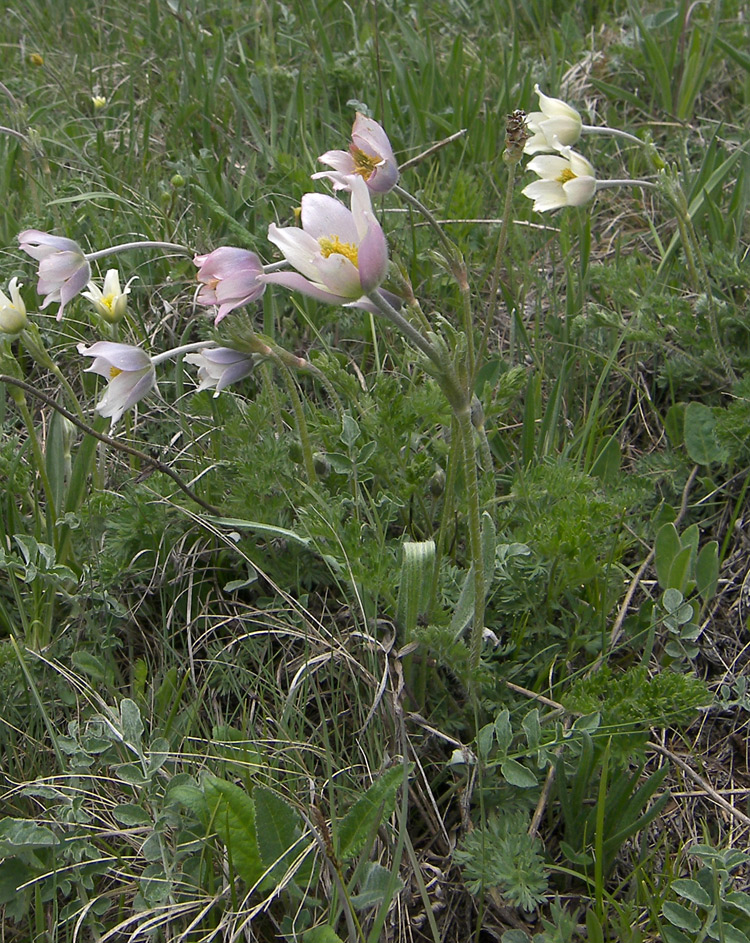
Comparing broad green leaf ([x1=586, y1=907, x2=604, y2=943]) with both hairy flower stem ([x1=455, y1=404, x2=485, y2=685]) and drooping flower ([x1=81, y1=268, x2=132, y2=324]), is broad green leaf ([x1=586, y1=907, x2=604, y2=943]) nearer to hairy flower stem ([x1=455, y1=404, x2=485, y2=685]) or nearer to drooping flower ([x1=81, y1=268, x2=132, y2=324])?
hairy flower stem ([x1=455, y1=404, x2=485, y2=685])

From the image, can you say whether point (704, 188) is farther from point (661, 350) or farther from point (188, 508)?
point (188, 508)

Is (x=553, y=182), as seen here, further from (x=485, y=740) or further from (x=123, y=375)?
(x=485, y=740)

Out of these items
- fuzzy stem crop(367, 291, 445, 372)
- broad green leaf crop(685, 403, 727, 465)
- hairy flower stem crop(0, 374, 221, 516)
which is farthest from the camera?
broad green leaf crop(685, 403, 727, 465)

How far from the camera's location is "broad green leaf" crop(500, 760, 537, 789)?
4.55ft

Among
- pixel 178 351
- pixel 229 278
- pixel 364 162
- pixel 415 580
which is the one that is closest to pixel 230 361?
pixel 178 351

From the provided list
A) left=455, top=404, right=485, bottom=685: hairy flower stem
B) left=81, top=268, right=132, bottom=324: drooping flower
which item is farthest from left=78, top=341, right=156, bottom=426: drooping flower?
left=455, top=404, right=485, bottom=685: hairy flower stem

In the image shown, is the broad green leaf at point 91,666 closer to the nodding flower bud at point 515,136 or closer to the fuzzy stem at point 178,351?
the fuzzy stem at point 178,351

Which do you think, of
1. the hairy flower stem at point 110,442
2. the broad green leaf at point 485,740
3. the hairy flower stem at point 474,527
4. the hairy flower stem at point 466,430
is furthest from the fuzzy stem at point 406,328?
the hairy flower stem at point 110,442

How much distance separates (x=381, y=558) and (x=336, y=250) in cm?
55

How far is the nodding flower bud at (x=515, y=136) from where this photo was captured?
185 centimetres

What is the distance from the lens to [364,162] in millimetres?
1627

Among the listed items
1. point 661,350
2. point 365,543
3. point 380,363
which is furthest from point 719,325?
point 365,543

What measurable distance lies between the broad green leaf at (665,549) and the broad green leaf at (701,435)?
282mm

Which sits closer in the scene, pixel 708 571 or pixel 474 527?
pixel 474 527
